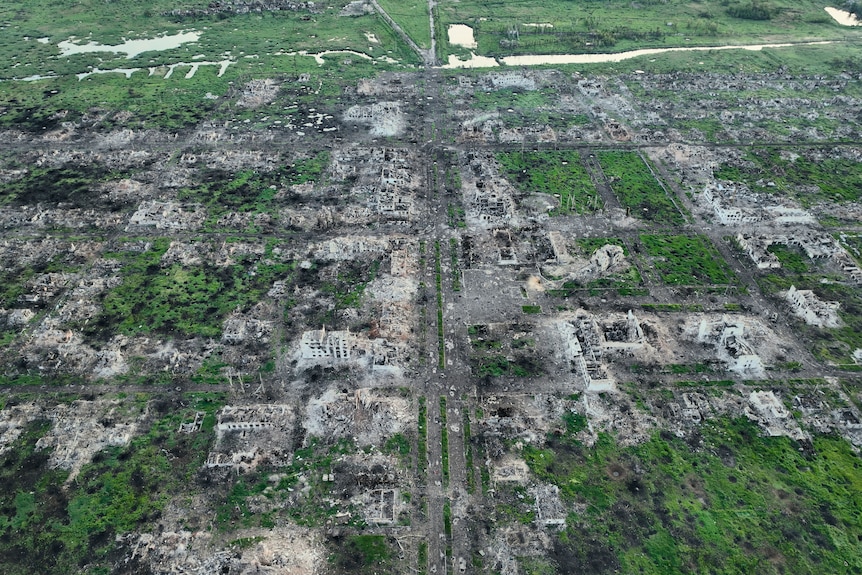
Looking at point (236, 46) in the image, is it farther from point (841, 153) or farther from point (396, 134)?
point (841, 153)

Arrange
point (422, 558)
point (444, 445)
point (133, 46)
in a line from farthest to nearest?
point (133, 46) < point (444, 445) < point (422, 558)

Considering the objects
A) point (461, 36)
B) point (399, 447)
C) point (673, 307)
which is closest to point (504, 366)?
point (399, 447)

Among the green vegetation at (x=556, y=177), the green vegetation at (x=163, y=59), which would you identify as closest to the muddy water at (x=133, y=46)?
the green vegetation at (x=163, y=59)

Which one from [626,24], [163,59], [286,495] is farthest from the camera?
[626,24]

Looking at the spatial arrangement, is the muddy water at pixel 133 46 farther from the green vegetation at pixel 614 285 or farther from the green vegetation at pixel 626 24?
the green vegetation at pixel 614 285

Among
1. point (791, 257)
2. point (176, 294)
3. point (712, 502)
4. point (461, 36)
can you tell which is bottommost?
point (712, 502)

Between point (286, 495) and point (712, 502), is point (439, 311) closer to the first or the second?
point (286, 495)

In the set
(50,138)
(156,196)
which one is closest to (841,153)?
(156,196)
